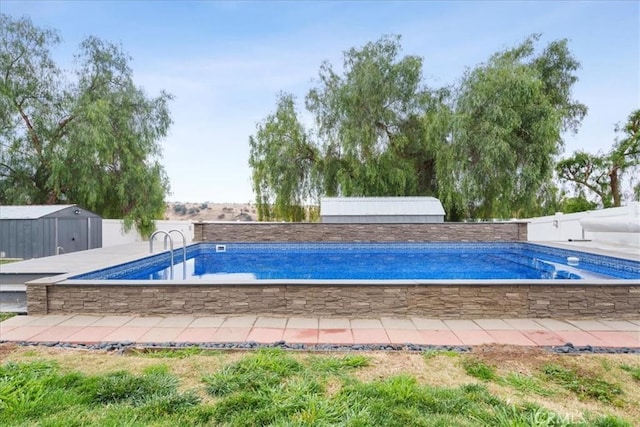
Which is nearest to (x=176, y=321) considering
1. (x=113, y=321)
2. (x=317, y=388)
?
(x=113, y=321)

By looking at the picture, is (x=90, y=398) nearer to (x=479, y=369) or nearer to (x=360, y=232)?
(x=479, y=369)

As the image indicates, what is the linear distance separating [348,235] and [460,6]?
8925 mm

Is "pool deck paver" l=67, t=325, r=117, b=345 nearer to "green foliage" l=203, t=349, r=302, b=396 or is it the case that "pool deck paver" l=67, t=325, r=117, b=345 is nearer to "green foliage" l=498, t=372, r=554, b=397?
"green foliage" l=203, t=349, r=302, b=396

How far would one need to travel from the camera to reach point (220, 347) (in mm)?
3506

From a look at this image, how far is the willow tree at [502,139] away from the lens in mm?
13859

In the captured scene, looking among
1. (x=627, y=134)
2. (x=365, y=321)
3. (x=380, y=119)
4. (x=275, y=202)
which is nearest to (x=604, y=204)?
(x=627, y=134)

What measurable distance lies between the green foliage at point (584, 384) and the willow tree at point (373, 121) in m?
12.9

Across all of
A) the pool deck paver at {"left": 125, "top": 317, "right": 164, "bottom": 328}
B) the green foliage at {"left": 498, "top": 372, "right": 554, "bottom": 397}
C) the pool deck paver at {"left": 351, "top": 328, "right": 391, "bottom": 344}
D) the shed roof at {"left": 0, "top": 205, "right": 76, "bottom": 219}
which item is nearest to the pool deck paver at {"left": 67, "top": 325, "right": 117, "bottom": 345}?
the pool deck paver at {"left": 125, "top": 317, "right": 164, "bottom": 328}

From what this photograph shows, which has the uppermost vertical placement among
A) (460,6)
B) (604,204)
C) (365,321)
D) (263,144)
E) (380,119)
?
(460,6)

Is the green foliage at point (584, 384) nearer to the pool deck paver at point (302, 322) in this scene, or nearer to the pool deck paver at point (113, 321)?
the pool deck paver at point (302, 322)

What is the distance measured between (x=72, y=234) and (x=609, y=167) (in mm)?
23201

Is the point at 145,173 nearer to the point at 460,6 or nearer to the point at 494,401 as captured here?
the point at 460,6

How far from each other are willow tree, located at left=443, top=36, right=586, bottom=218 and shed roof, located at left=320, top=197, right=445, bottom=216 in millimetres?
1844

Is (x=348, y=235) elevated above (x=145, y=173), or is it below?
below
